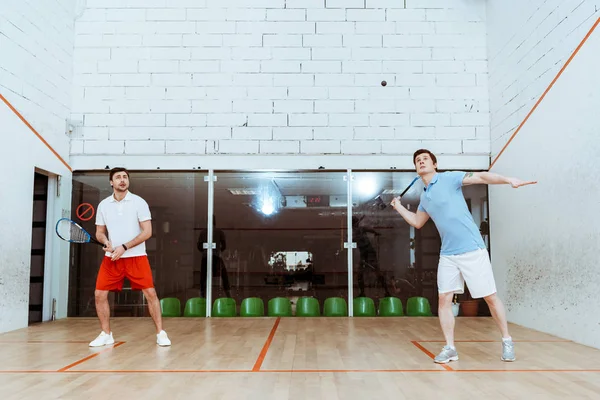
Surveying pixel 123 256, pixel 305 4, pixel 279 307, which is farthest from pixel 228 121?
pixel 123 256

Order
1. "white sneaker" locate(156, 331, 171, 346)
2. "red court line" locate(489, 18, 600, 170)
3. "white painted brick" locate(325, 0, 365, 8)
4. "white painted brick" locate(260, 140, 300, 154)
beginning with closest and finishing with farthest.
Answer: "white sneaker" locate(156, 331, 171, 346)
"red court line" locate(489, 18, 600, 170)
"white painted brick" locate(260, 140, 300, 154)
"white painted brick" locate(325, 0, 365, 8)

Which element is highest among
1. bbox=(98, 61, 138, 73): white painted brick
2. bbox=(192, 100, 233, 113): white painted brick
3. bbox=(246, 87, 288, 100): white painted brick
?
bbox=(98, 61, 138, 73): white painted brick

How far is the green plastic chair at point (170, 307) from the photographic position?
451 centimetres

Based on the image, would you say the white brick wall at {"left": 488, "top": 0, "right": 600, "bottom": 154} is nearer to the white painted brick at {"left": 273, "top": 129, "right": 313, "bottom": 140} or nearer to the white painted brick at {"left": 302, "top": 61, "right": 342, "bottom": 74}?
the white painted brick at {"left": 302, "top": 61, "right": 342, "bottom": 74}

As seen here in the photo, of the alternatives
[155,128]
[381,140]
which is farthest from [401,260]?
[155,128]

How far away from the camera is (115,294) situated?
461 centimetres

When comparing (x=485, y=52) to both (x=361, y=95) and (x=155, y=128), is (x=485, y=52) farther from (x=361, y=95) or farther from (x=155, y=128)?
(x=155, y=128)

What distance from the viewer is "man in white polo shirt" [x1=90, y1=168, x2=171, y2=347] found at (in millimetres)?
2967

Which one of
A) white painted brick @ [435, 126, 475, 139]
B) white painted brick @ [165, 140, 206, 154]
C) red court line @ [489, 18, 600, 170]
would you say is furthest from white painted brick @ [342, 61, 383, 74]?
white painted brick @ [165, 140, 206, 154]

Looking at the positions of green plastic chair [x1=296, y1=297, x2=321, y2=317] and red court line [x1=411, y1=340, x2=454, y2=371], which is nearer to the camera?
red court line [x1=411, y1=340, x2=454, y2=371]

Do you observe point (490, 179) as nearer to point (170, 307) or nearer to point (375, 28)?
point (375, 28)

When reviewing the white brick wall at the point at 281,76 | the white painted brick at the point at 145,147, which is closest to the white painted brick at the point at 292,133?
the white brick wall at the point at 281,76

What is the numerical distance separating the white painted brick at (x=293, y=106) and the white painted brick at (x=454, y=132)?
3.51 feet

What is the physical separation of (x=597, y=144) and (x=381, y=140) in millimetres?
1914
